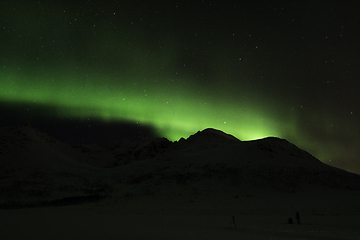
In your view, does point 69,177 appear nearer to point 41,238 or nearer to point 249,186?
point 249,186

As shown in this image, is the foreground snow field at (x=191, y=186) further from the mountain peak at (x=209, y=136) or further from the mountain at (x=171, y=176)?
the mountain peak at (x=209, y=136)

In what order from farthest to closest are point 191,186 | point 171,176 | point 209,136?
point 209,136
point 171,176
point 191,186

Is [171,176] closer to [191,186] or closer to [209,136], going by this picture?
[191,186]

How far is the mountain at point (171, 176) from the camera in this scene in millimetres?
35031

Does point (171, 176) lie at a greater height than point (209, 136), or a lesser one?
lesser

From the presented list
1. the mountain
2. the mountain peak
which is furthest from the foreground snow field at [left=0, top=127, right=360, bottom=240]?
A: the mountain peak

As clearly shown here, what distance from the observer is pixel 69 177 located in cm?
4781

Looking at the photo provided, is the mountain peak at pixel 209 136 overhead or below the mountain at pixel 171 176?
overhead

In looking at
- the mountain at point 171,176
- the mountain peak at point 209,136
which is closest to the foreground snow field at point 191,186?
the mountain at point 171,176

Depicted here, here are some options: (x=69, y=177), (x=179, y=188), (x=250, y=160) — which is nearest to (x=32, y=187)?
(x=69, y=177)

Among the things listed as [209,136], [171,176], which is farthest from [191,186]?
[209,136]

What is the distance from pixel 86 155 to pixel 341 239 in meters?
131

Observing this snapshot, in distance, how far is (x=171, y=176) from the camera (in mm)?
43531

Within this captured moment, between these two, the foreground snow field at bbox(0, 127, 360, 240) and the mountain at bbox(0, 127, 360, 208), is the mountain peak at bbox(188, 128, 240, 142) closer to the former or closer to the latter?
the mountain at bbox(0, 127, 360, 208)
